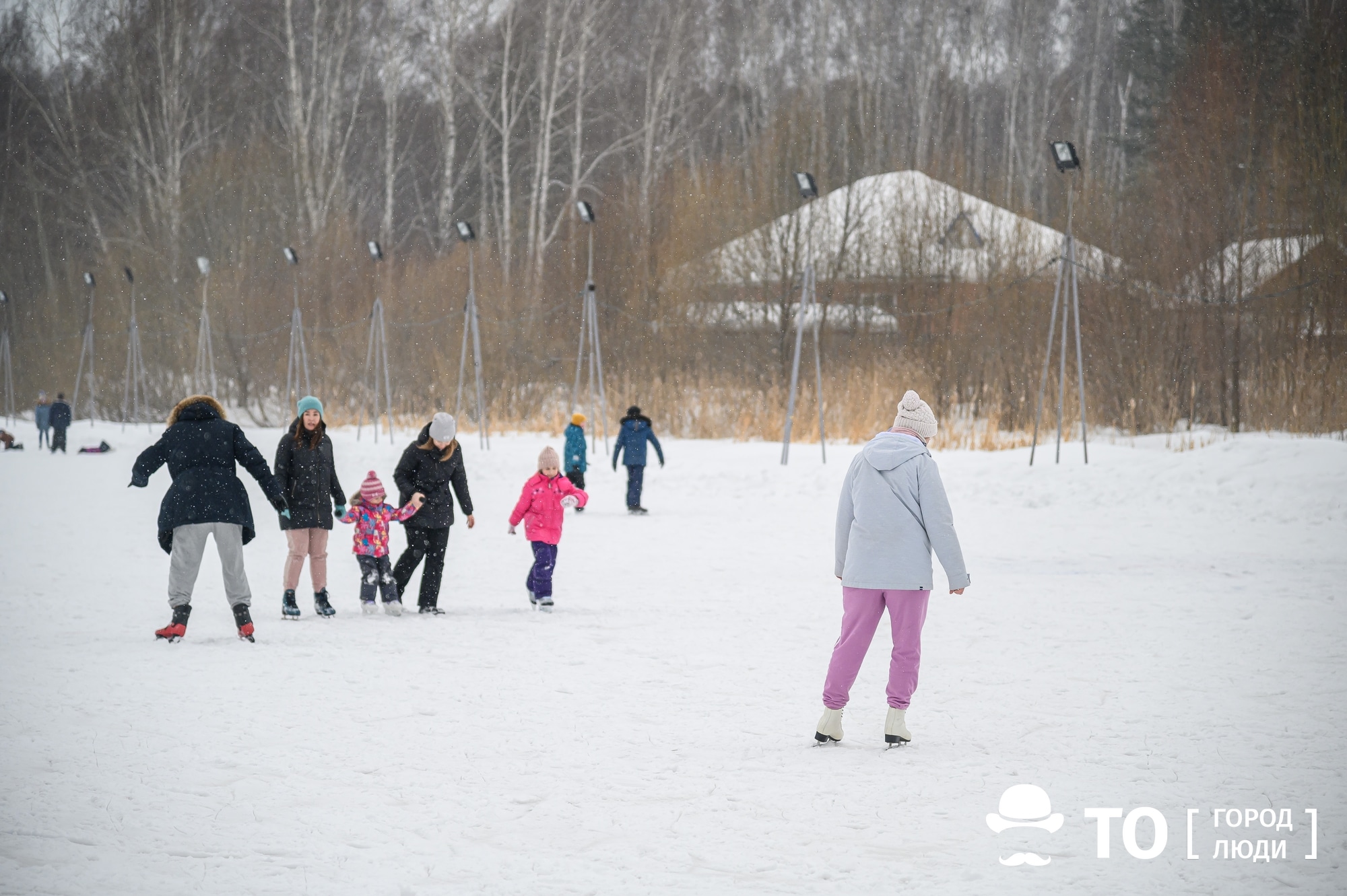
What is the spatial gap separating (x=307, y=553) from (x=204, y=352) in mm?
28753

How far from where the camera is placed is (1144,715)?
20.5ft

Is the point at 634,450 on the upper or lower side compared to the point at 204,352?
lower

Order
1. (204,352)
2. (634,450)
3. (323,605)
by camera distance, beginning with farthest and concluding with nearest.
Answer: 1. (204,352)
2. (634,450)
3. (323,605)

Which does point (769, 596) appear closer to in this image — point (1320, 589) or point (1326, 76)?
point (1320, 589)

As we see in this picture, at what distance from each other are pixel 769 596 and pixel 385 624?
2.93 metres

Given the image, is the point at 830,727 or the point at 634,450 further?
the point at 634,450

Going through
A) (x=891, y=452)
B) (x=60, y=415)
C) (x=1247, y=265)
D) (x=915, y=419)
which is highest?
(x=1247, y=265)

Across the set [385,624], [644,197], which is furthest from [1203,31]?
[385,624]

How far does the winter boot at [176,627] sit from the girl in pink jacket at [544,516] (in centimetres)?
233

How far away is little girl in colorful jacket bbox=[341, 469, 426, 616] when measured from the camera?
30.5 ft

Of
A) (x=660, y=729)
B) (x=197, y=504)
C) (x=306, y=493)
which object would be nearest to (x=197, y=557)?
(x=197, y=504)

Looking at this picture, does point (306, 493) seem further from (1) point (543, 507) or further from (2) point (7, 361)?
(2) point (7, 361)

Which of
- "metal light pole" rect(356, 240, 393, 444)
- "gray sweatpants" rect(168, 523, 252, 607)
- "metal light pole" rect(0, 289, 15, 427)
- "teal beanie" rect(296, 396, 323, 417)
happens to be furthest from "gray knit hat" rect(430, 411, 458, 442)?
"metal light pole" rect(0, 289, 15, 427)

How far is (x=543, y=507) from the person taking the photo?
9625 mm
